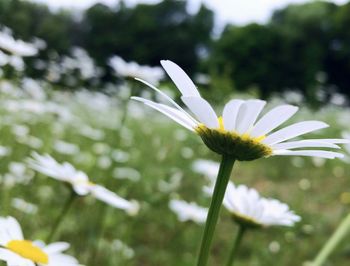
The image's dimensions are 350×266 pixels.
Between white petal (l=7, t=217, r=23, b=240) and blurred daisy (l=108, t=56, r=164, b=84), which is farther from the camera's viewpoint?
blurred daisy (l=108, t=56, r=164, b=84)

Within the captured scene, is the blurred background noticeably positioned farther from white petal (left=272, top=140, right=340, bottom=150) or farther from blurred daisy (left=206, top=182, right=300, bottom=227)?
white petal (left=272, top=140, right=340, bottom=150)

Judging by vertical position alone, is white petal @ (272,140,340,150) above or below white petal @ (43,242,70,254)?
above

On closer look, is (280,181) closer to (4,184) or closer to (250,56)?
(4,184)

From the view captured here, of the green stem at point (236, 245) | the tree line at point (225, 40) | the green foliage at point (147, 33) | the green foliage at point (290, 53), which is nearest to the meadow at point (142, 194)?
the green stem at point (236, 245)

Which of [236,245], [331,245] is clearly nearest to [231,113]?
[236,245]

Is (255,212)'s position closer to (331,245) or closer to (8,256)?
(331,245)

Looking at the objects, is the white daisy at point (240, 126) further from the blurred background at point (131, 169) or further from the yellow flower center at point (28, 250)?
the blurred background at point (131, 169)

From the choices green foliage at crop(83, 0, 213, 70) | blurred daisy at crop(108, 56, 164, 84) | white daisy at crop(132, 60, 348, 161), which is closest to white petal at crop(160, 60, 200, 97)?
white daisy at crop(132, 60, 348, 161)
